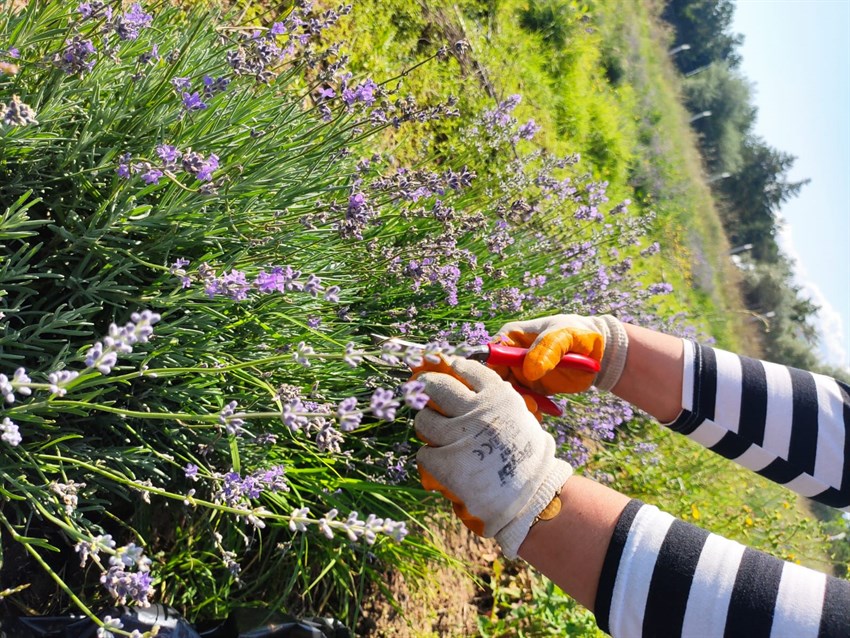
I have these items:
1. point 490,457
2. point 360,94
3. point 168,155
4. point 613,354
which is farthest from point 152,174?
point 613,354

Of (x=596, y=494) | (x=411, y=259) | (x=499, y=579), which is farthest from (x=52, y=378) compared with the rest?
→ (x=499, y=579)

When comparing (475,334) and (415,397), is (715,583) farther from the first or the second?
(475,334)

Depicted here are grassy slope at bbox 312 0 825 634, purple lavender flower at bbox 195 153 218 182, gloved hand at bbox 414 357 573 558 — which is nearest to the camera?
purple lavender flower at bbox 195 153 218 182

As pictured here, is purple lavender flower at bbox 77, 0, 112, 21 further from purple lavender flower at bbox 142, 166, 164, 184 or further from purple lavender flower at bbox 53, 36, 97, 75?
purple lavender flower at bbox 142, 166, 164, 184

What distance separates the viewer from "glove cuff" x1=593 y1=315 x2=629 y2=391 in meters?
2.17

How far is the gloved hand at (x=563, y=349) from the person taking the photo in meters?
1.87

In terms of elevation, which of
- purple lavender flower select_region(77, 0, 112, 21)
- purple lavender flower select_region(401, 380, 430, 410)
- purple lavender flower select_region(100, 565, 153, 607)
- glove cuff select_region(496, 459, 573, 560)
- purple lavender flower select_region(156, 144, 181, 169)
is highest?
purple lavender flower select_region(77, 0, 112, 21)

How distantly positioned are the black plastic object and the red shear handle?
3.28 ft

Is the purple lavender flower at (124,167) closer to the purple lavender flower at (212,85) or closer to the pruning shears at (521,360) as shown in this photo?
the purple lavender flower at (212,85)

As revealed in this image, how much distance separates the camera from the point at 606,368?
219 cm

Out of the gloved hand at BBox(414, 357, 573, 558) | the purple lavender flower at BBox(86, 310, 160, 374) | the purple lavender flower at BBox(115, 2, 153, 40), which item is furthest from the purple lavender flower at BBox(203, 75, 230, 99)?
the gloved hand at BBox(414, 357, 573, 558)

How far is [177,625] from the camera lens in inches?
71.6

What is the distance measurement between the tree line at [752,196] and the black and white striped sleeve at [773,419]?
1704cm

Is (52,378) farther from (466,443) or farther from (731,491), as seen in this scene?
(731,491)
